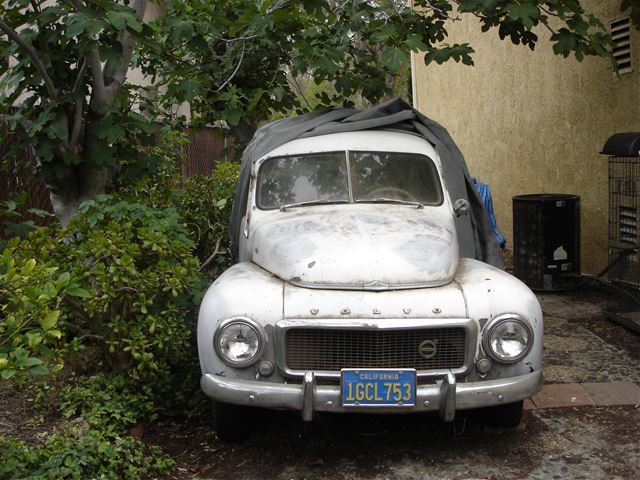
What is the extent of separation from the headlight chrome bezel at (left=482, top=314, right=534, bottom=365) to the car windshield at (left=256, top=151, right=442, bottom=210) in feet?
4.54

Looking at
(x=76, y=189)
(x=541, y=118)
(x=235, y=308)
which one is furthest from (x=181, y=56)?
(x=235, y=308)

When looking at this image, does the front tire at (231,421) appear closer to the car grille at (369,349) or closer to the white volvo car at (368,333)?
the white volvo car at (368,333)

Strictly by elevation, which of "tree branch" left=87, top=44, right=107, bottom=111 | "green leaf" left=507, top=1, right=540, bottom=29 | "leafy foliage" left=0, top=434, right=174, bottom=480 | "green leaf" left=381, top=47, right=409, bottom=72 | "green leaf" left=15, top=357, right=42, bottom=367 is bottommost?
"leafy foliage" left=0, top=434, right=174, bottom=480

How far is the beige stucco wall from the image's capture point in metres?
8.59

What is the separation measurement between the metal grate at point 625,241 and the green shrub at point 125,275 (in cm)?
408

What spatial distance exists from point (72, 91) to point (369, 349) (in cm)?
289

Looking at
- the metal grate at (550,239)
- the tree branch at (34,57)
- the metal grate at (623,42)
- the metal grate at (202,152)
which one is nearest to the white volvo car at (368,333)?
the tree branch at (34,57)

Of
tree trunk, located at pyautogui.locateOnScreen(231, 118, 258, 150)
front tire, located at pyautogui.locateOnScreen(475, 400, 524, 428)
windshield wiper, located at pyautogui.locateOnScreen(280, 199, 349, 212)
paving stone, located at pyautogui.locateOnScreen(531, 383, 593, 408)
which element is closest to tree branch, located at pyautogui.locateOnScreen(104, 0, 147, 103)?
windshield wiper, located at pyautogui.locateOnScreen(280, 199, 349, 212)

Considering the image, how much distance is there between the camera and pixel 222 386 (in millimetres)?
4043

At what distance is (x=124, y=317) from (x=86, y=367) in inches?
20.5

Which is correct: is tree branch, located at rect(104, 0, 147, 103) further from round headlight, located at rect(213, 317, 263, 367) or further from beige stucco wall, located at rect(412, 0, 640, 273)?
beige stucco wall, located at rect(412, 0, 640, 273)

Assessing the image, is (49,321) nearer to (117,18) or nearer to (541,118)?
(117,18)

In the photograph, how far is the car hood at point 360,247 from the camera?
13.9 ft

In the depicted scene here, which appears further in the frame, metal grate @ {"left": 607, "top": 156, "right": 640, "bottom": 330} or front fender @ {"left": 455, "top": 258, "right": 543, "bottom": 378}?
metal grate @ {"left": 607, "top": 156, "right": 640, "bottom": 330}
